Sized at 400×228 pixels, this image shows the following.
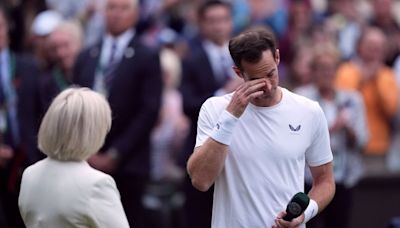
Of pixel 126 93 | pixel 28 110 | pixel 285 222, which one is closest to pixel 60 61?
pixel 28 110

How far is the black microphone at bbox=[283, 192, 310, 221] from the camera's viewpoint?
572 cm

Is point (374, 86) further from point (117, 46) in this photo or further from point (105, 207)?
point (105, 207)

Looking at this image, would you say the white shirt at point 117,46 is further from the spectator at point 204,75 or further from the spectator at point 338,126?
the spectator at point 338,126

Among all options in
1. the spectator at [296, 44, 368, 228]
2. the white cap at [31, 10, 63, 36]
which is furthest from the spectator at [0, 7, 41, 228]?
the spectator at [296, 44, 368, 228]

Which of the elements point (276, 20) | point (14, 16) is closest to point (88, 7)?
point (14, 16)

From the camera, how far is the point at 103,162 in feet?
30.4

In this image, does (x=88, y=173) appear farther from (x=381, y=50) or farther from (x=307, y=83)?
(x=381, y=50)

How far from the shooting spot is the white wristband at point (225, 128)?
5.74 m

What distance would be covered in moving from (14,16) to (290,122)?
750 cm

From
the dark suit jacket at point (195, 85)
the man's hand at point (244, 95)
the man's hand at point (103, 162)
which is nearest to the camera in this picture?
the man's hand at point (244, 95)

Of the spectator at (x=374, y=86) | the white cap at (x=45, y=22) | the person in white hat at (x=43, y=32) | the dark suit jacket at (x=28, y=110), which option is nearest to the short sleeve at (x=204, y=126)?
the dark suit jacket at (x=28, y=110)

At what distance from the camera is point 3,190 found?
978cm

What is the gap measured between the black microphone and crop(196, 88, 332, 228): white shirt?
0.17 m

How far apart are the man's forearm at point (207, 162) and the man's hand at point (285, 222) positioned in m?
0.38
